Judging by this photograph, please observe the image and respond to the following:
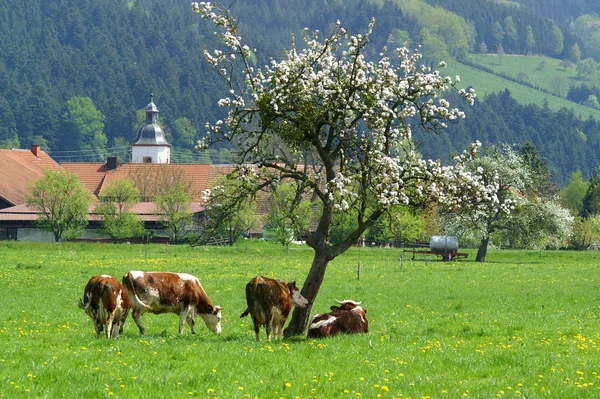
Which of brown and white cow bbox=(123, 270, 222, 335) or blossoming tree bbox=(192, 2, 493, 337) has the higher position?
blossoming tree bbox=(192, 2, 493, 337)

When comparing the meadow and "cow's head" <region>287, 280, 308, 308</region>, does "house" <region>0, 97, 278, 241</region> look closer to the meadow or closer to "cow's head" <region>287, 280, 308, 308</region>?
the meadow

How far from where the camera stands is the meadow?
48.6ft

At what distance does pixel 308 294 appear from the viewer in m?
22.1

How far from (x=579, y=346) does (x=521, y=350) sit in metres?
1.49

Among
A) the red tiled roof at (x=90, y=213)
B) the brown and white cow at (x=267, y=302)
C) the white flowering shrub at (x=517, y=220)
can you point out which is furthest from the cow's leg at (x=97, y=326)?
the red tiled roof at (x=90, y=213)

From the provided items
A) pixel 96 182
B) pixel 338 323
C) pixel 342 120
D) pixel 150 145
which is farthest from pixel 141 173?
pixel 342 120

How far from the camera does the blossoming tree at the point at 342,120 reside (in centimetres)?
2123

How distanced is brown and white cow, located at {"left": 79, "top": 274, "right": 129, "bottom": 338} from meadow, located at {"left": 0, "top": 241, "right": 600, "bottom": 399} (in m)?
0.45

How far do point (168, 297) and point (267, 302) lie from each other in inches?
94.2

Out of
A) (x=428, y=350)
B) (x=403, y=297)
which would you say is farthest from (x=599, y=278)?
(x=428, y=350)

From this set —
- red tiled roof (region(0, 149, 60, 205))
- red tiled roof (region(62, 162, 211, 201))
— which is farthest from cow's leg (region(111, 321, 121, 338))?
red tiled roof (region(62, 162, 211, 201))

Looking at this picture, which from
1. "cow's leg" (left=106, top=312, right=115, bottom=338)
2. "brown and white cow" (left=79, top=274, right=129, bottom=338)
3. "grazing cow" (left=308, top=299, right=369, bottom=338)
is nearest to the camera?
"brown and white cow" (left=79, top=274, right=129, bottom=338)

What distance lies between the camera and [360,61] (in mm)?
21672

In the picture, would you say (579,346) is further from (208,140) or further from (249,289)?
(208,140)
